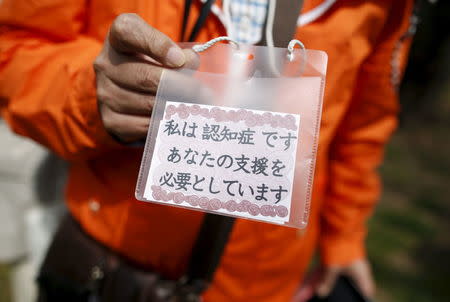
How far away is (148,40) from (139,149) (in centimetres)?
28

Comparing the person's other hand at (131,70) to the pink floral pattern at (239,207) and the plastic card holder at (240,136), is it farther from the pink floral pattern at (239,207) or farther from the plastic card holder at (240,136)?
the pink floral pattern at (239,207)

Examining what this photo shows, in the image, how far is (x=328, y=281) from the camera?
48.0 inches

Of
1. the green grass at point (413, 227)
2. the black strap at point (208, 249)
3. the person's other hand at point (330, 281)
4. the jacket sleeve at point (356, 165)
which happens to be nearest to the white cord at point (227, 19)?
the black strap at point (208, 249)

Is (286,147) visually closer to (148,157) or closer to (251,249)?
(148,157)

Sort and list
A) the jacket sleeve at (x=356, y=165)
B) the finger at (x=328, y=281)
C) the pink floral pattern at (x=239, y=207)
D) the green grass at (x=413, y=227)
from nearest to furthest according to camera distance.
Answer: the pink floral pattern at (x=239, y=207), the jacket sleeve at (x=356, y=165), the finger at (x=328, y=281), the green grass at (x=413, y=227)

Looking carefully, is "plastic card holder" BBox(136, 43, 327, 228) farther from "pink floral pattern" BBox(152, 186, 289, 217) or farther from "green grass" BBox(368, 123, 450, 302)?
"green grass" BBox(368, 123, 450, 302)

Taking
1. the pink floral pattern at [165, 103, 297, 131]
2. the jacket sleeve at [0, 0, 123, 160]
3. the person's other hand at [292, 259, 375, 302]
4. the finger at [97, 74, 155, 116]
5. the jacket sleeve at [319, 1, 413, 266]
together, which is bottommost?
the person's other hand at [292, 259, 375, 302]

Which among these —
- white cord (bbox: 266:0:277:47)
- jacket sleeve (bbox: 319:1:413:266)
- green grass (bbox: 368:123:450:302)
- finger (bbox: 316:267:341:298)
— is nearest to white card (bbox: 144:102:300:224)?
white cord (bbox: 266:0:277:47)

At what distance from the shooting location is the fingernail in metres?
0.55

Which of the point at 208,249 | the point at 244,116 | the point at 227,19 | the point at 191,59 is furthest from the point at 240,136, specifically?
the point at 208,249

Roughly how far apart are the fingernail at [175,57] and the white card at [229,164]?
0.07m

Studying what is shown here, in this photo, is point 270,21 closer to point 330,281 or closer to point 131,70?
point 131,70

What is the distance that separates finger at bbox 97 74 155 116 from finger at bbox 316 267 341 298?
87 cm

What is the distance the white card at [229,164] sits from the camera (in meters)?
0.53
